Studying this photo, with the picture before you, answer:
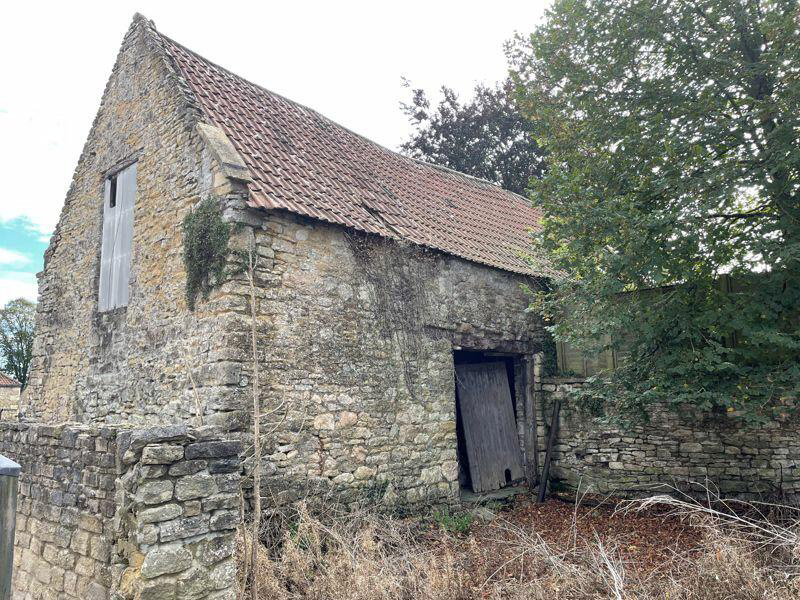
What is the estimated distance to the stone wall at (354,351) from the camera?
697cm

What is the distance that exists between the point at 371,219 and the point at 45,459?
4992 millimetres

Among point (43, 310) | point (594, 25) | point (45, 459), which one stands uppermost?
point (594, 25)

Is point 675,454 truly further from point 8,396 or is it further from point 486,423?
point 8,396

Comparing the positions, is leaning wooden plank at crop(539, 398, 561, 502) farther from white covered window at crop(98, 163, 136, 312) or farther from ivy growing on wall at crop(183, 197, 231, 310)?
white covered window at crop(98, 163, 136, 312)

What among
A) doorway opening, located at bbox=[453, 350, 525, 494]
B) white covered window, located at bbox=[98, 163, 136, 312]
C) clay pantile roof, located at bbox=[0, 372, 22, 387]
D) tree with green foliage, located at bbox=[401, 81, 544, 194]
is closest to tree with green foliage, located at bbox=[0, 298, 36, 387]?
clay pantile roof, located at bbox=[0, 372, 22, 387]

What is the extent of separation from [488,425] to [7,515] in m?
8.34

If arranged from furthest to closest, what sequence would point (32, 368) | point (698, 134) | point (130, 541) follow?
point (32, 368) < point (698, 134) < point (130, 541)

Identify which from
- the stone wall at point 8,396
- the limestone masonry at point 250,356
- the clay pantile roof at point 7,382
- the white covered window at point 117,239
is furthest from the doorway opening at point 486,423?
A: the clay pantile roof at point 7,382

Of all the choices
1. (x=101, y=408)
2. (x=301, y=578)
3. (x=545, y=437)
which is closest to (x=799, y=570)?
(x=301, y=578)

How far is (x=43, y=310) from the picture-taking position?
34.1 ft

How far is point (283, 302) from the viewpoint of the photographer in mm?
7195

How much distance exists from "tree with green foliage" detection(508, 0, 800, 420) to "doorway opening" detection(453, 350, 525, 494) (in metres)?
2.67

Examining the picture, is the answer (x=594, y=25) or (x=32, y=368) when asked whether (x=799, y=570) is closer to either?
(x=594, y=25)

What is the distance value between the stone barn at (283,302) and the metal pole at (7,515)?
301 cm
